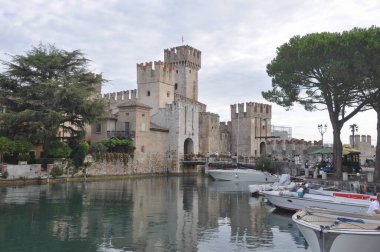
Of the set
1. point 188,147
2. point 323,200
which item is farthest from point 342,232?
point 188,147

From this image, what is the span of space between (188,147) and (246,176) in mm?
15415

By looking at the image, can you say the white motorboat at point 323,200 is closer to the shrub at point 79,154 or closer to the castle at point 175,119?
the shrub at point 79,154

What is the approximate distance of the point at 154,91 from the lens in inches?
2066

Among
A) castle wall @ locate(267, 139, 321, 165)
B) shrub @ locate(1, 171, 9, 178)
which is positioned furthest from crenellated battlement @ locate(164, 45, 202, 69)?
shrub @ locate(1, 171, 9, 178)

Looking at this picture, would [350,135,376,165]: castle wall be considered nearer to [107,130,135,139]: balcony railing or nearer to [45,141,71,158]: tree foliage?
[107,130,135,139]: balcony railing

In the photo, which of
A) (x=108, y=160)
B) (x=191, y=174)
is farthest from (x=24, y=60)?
(x=191, y=174)

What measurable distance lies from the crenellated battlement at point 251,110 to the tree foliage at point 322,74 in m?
31.6

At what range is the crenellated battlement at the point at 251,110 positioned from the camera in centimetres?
6062

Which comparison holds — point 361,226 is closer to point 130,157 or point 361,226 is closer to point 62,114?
point 62,114

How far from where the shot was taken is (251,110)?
60500 millimetres

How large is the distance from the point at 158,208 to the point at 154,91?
3372 cm

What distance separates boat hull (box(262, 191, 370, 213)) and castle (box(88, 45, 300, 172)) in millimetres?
20494

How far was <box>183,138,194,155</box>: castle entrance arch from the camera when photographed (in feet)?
173

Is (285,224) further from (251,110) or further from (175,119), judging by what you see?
(251,110)
